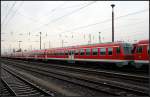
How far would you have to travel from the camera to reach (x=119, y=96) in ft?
31.3

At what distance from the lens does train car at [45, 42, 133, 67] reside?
866 inches

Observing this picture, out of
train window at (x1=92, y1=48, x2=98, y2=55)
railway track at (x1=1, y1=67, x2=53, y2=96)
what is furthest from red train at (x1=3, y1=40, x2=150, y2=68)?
railway track at (x1=1, y1=67, x2=53, y2=96)

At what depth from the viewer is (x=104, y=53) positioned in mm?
24312

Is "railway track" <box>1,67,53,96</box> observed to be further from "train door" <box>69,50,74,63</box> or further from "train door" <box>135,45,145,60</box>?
"train door" <box>69,50,74,63</box>

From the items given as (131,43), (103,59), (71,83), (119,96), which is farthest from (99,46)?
(119,96)

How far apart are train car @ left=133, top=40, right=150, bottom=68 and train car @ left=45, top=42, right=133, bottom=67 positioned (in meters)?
1.15

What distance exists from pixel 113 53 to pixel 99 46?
8.89 ft

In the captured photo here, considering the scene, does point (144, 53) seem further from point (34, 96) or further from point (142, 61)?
point (34, 96)

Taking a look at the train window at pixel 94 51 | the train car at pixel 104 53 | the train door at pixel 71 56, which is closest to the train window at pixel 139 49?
the train car at pixel 104 53

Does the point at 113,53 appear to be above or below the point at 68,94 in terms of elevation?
above

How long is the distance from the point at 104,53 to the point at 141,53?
16.8ft

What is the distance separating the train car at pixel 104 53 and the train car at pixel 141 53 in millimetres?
1151

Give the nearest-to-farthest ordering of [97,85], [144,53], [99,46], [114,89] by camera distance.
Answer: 1. [114,89]
2. [97,85]
3. [144,53]
4. [99,46]

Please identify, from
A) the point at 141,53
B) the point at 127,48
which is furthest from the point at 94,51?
the point at 141,53
